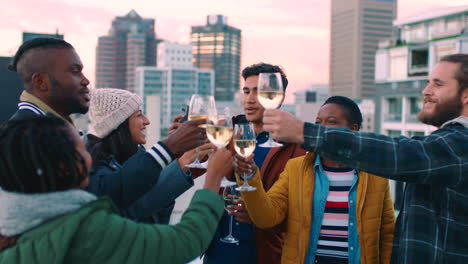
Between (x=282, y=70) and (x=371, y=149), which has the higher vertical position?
(x=282, y=70)

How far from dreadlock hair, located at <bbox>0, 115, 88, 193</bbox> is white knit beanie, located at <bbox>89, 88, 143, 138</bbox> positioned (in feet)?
2.57

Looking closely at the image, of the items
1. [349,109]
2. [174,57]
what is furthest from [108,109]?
[174,57]

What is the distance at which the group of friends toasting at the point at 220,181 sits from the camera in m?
1.39

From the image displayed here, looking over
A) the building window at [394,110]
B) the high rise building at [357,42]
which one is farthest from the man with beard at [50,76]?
the high rise building at [357,42]

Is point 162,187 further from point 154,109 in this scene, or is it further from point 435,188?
point 154,109

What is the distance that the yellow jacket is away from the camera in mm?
2330

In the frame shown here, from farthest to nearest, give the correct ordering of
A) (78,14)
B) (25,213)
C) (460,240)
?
→ (78,14)
(460,240)
(25,213)

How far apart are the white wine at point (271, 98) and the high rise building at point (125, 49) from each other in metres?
144

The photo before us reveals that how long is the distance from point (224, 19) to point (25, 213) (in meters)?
156

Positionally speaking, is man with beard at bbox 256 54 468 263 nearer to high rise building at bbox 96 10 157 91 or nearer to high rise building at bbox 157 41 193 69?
high rise building at bbox 157 41 193 69

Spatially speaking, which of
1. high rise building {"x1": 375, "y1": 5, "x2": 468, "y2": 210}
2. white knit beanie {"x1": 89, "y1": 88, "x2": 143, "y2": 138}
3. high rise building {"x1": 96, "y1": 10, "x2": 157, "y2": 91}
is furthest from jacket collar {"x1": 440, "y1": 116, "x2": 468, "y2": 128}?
high rise building {"x1": 96, "y1": 10, "x2": 157, "y2": 91}

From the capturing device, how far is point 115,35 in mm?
148500

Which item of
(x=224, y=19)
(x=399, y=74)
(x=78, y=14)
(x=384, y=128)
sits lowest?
(x=384, y=128)

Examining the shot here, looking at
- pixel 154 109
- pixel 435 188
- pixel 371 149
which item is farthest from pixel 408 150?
pixel 154 109
